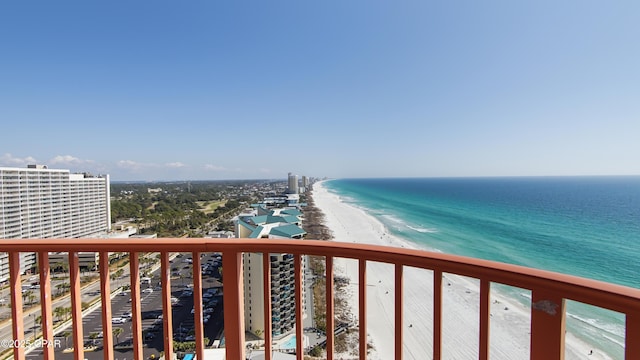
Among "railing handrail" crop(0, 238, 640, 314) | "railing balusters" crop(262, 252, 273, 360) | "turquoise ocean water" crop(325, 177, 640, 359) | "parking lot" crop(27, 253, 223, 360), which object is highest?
"railing handrail" crop(0, 238, 640, 314)

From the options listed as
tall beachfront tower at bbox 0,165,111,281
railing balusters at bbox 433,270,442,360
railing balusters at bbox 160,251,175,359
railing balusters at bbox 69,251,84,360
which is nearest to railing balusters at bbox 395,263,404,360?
railing balusters at bbox 433,270,442,360

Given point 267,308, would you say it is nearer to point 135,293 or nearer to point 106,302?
point 135,293

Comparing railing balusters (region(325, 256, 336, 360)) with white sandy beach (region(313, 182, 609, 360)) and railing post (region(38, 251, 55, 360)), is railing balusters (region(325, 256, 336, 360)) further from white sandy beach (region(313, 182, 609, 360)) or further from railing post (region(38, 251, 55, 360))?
white sandy beach (region(313, 182, 609, 360))

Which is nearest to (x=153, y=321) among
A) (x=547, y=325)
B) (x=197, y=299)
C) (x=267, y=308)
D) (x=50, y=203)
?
(x=197, y=299)

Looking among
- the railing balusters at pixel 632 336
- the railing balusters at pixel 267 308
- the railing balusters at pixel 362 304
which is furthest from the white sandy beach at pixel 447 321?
the railing balusters at pixel 632 336

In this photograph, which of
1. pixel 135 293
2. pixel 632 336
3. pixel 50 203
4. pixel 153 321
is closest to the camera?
pixel 632 336
